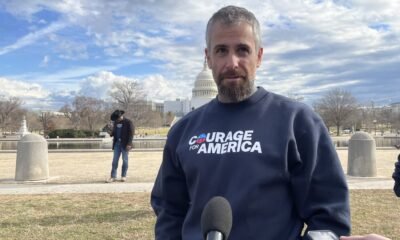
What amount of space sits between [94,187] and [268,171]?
29.2 feet

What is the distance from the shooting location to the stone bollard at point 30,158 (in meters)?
11.8

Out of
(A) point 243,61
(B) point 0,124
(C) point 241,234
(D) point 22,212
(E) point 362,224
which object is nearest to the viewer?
(C) point 241,234

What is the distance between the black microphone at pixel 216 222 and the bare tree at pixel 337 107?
64.7 metres

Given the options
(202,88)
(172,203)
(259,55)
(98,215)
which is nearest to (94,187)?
(98,215)

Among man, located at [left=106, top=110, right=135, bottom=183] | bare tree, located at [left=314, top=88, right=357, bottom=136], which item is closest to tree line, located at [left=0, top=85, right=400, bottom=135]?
bare tree, located at [left=314, top=88, right=357, bottom=136]

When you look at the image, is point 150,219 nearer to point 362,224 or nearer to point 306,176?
point 362,224

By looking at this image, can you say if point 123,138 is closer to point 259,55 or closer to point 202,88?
point 259,55

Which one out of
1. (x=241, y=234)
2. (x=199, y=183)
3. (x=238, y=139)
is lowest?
(x=241, y=234)

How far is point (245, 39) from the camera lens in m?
2.12

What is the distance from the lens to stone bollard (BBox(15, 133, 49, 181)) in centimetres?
1175

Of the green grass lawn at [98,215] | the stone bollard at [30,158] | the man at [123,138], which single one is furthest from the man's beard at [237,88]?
the stone bollard at [30,158]

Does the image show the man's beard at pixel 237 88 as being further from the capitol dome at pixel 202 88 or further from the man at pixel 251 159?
the capitol dome at pixel 202 88

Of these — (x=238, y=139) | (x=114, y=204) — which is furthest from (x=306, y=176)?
(x=114, y=204)

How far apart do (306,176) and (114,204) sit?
6.62 m
